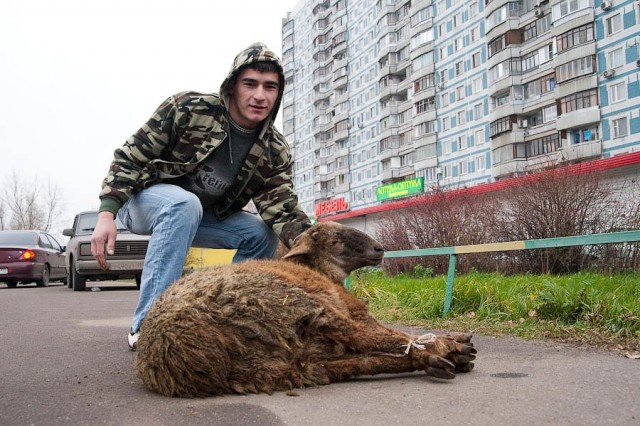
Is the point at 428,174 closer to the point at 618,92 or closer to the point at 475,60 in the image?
the point at 475,60

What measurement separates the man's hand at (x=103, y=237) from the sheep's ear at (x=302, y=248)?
120 centimetres

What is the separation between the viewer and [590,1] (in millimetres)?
42531

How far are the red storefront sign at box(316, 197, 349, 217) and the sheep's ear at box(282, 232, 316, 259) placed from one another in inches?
2539

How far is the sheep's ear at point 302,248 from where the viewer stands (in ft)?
13.6

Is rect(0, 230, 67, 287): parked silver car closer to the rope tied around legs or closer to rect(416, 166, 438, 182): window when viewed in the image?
the rope tied around legs

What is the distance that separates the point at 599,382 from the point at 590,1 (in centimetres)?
4642

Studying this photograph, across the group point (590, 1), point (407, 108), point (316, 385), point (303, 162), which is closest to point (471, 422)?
point (316, 385)

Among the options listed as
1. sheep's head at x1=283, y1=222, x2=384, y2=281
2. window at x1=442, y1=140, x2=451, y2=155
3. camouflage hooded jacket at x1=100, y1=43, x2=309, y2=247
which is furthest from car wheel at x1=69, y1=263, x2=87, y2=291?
window at x1=442, y1=140, x2=451, y2=155

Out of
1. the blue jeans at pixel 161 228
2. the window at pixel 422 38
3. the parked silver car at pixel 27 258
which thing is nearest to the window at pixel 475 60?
the window at pixel 422 38

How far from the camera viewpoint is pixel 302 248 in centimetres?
420

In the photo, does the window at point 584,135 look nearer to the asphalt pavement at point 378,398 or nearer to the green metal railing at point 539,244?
the green metal railing at point 539,244

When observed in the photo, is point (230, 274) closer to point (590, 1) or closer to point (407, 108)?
point (590, 1)

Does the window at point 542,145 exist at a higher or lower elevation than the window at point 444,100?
lower

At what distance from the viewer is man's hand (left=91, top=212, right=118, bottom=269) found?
3.95m
